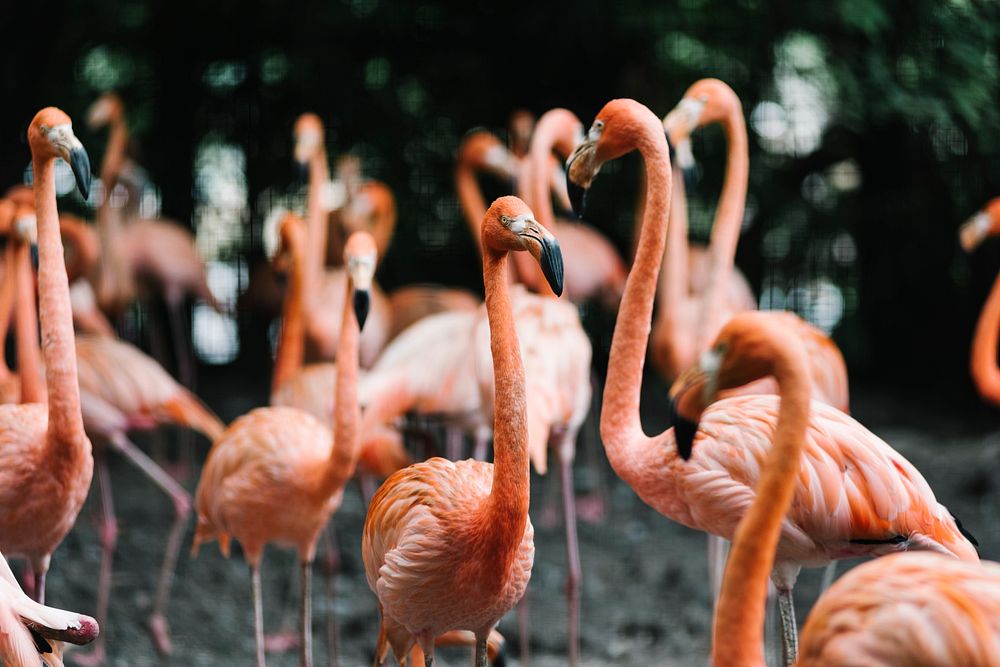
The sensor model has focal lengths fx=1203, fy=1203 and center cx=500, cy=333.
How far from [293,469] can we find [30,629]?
55.5 inches

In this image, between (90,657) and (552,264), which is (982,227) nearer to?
(552,264)

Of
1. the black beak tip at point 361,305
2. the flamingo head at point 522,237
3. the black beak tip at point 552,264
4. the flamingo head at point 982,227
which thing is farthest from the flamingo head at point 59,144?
the flamingo head at point 982,227

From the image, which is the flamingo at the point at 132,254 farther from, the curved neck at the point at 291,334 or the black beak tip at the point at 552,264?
the black beak tip at the point at 552,264

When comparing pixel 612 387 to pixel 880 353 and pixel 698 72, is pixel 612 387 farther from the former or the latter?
pixel 880 353

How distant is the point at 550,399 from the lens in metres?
3.83

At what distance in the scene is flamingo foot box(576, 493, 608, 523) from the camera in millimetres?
5750

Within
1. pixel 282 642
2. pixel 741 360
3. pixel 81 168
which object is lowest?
pixel 282 642

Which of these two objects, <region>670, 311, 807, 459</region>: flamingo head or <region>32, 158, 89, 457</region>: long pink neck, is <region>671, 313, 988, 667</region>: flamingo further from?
<region>32, 158, 89, 457</region>: long pink neck

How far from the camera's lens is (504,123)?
7176 mm

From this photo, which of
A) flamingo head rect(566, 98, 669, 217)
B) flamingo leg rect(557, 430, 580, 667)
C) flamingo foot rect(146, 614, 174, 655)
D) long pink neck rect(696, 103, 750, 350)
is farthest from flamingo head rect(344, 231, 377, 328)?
flamingo foot rect(146, 614, 174, 655)

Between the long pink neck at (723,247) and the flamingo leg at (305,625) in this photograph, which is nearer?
the flamingo leg at (305,625)

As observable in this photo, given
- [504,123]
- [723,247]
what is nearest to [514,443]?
[723,247]

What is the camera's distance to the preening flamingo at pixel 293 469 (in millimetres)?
3432

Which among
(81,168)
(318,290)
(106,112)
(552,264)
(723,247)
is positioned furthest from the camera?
(106,112)
